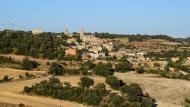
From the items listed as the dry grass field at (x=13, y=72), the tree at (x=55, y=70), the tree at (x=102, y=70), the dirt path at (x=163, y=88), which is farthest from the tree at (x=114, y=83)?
the dry grass field at (x=13, y=72)

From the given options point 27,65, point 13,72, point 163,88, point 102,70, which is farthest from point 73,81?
point 163,88

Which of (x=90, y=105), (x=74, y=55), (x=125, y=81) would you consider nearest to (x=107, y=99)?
(x=90, y=105)

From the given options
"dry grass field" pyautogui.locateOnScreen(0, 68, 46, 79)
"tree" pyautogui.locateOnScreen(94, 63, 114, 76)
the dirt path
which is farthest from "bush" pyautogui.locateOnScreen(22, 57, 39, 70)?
the dirt path

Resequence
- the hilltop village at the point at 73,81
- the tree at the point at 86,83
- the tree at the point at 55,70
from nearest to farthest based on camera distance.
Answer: the hilltop village at the point at 73,81
the tree at the point at 86,83
the tree at the point at 55,70

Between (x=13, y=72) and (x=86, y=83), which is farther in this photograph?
(x=13, y=72)

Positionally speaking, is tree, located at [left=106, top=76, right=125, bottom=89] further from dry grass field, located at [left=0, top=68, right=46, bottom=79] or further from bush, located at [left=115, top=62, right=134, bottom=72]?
bush, located at [left=115, top=62, right=134, bottom=72]

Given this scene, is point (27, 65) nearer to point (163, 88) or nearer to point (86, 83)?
point (86, 83)

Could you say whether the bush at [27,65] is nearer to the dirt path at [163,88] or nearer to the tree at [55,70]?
the tree at [55,70]

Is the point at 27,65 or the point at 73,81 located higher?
the point at 27,65

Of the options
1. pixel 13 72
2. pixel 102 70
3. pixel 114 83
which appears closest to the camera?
pixel 114 83
